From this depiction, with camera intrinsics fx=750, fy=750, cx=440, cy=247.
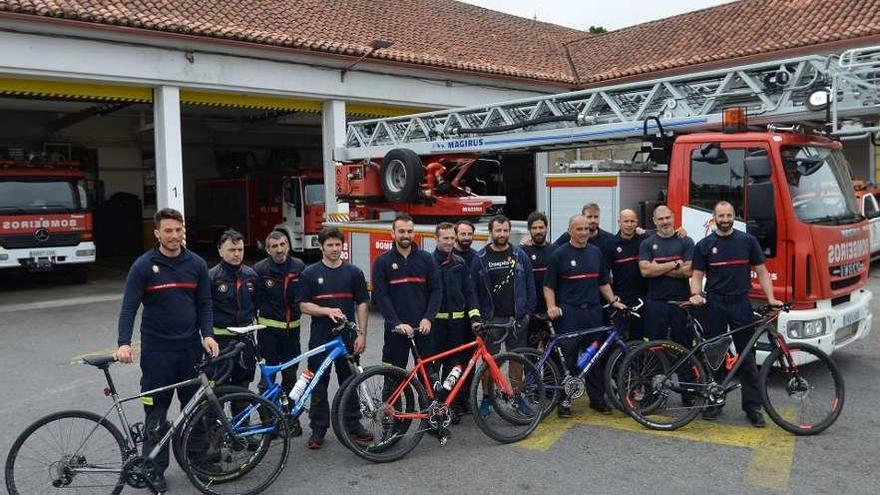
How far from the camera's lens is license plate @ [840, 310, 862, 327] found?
657cm

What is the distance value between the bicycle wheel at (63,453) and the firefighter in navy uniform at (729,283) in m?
4.13

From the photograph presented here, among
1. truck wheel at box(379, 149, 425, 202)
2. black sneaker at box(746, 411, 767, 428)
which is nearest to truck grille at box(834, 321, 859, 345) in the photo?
black sneaker at box(746, 411, 767, 428)

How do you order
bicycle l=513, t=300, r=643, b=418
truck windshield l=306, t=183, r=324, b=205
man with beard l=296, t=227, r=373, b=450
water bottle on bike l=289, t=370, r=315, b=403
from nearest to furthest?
1. water bottle on bike l=289, t=370, r=315, b=403
2. man with beard l=296, t=227, r=373, b=450
3. bicycle l=513, t=300, r=643, b=418
4. truck windshield l=306, t=183, r=324, b=205

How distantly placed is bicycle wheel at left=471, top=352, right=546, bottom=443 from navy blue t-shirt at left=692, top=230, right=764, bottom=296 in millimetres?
1568

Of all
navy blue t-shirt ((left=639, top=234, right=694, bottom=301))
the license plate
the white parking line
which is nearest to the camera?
navy blue t-shirt ((left=639, top=234, right=694, bottom=301))

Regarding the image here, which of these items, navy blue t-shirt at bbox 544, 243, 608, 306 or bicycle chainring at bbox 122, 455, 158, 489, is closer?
bicycle chainring at bbox 122, 455, 158, 489

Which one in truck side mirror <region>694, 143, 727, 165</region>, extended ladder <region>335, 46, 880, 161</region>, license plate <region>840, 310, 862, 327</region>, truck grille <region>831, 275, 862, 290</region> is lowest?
license plate <region>840, 310, 862, 327</region>

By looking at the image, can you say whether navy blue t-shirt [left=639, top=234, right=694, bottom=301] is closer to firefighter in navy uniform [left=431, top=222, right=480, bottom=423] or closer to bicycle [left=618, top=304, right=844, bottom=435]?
bicycle [left=618, top=304, right=844, bottom=435]

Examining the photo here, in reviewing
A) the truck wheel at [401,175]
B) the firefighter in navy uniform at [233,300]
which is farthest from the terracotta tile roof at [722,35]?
the firefighter in navy uniform at [233,300]

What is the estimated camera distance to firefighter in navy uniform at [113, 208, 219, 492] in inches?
176

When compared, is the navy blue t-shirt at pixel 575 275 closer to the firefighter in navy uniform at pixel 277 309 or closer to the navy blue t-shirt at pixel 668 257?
the navy blue t-shirt at pixel 668 257

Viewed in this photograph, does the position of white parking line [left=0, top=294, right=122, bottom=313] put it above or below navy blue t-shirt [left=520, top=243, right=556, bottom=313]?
below

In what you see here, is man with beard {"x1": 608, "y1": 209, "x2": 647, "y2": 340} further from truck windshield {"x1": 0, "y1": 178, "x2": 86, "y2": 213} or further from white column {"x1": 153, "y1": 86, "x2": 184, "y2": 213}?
truck windshield {"x1": 0, "y1": 178, "x2": 86, "y2": 213}

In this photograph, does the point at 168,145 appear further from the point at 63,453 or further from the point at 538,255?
the point at 63,453
